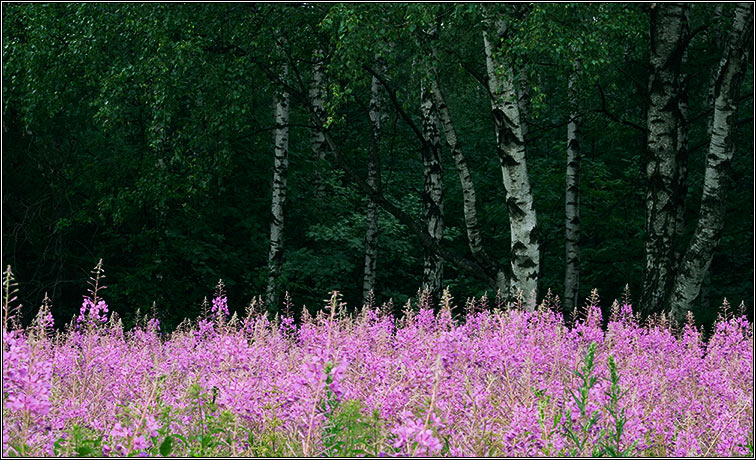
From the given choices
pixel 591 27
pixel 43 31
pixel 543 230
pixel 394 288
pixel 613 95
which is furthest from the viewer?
pixel 394 288

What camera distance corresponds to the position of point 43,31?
12930 mm

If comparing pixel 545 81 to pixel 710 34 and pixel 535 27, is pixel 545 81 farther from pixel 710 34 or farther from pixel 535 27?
pixel 535 27

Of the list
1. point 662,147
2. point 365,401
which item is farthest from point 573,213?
point 365,401

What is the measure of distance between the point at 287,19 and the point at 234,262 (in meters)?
6.41

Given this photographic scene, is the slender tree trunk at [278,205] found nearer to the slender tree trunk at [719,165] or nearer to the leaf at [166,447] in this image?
the slender tree trunk at [719,165]

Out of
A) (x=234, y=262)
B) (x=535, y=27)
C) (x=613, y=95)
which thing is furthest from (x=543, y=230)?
(x=535, y=27)

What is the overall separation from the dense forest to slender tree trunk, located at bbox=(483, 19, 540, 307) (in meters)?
0.03

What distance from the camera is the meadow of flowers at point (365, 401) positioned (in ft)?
11.7

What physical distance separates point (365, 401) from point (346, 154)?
17.8 meters

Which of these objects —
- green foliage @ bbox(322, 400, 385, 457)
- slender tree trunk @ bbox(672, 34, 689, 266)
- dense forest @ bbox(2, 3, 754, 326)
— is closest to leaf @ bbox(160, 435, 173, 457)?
green foliage @ bbox(322, 400, 385, 457)

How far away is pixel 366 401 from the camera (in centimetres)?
454

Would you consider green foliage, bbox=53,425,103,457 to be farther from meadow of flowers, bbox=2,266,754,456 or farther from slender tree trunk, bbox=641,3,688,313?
slender tree trunk, bbox=641,3,688,313

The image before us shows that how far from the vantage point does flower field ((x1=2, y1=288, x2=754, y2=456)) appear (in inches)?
140

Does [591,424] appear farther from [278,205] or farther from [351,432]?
[278,205]
